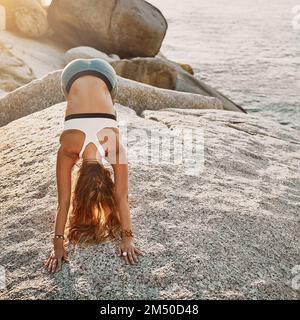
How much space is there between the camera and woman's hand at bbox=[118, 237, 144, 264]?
156 inches

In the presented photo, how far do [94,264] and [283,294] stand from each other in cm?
160

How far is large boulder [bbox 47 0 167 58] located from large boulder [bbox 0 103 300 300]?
10028mm

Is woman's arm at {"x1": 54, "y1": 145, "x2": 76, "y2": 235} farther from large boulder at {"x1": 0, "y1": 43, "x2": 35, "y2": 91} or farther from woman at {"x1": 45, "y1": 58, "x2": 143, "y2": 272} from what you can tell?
large boulder at {"x1": 0, "y1": 43, "x2": 35, "y2": 91}

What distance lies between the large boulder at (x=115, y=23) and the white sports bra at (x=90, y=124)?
41.6 ft

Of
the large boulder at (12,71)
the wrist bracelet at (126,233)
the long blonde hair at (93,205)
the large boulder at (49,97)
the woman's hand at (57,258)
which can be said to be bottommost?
the large boulder at (12,71)

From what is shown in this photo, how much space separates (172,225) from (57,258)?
1.13 metres

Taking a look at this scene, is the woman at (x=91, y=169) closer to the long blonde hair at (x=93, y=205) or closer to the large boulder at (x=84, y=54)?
→ the long blonde hair at (x=93, y=205)

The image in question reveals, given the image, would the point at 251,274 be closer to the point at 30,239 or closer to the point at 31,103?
the point at 30,239

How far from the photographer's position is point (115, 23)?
16188 mm

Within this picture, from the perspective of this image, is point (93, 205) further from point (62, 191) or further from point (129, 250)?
point (129, 250)

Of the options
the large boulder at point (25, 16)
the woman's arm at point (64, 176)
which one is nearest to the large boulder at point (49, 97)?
the woman's arm at point (64, 176)

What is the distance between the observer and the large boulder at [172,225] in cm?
384


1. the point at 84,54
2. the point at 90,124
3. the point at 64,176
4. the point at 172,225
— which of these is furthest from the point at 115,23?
the point at 64,176

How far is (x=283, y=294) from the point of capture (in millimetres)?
3947
